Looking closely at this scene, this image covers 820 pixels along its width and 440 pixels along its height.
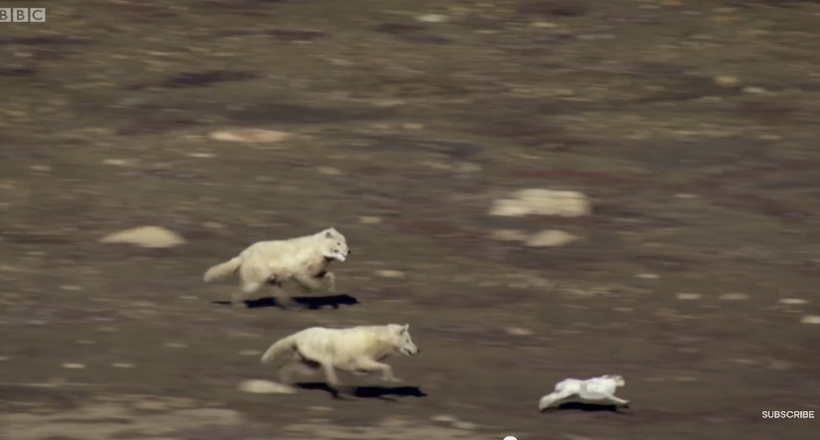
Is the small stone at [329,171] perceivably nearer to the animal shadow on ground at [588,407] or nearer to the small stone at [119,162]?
the small stone at [119,162]

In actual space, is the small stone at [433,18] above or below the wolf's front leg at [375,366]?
above

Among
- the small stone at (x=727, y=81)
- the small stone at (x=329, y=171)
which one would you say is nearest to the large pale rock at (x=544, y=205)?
the small stone at (x=329, y=171)

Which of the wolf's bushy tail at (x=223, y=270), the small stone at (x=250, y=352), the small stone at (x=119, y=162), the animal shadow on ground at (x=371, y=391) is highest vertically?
the small stone at (x=119, y=162)

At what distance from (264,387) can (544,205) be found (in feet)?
12.5

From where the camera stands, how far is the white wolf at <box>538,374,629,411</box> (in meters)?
6.83

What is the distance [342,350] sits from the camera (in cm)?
709

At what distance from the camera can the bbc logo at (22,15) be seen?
15.3 meters

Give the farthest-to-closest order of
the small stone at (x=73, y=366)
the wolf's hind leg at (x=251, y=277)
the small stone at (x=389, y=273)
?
the small stone at (x=389, y=273) → the wolf's hind leg at (x=251, y=277) → the small stone at (x=73, y=366)

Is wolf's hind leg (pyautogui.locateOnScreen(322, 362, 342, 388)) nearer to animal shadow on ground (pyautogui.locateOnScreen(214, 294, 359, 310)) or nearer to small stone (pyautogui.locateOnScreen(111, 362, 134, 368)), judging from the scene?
small stone (pyautogui.locateOnScreen(111, 362, 134, 368))

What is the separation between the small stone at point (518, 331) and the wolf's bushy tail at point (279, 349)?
1.42 metres

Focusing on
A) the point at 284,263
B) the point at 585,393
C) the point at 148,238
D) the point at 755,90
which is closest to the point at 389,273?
the point at 284,263

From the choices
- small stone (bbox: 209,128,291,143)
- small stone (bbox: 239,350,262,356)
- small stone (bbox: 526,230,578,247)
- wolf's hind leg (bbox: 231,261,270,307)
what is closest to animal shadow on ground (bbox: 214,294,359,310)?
wolf's hind leg (bbox: 231,261,270,307)

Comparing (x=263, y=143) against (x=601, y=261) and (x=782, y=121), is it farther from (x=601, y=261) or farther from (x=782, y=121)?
(x=782, y=121)

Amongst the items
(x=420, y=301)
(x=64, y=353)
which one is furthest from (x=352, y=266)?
(x=64, y=353)
